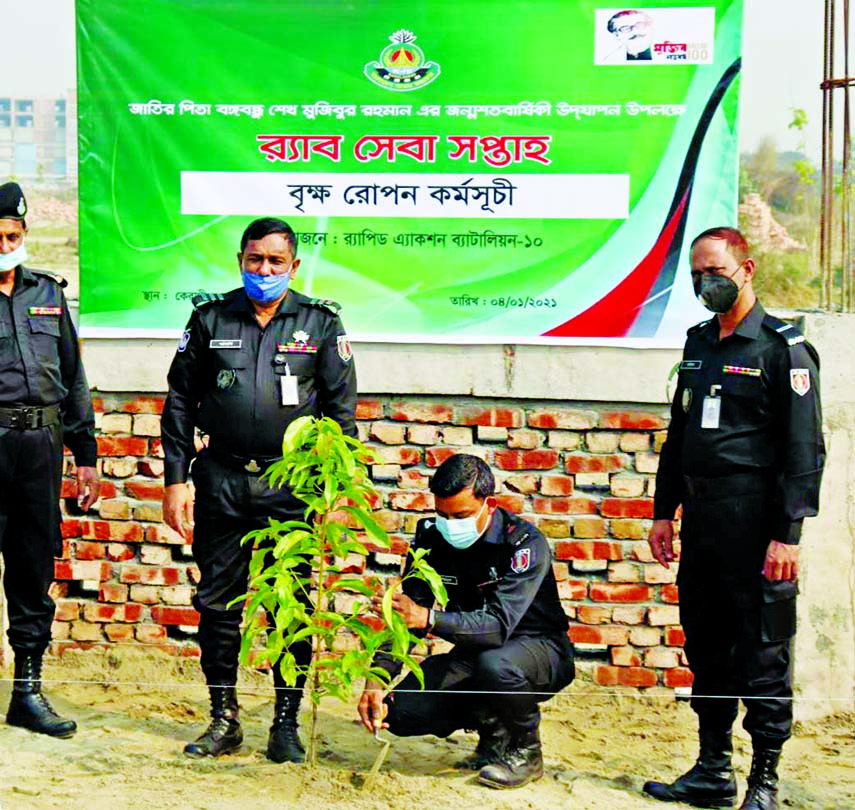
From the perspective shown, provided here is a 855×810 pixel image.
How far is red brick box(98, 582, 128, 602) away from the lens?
228 inches

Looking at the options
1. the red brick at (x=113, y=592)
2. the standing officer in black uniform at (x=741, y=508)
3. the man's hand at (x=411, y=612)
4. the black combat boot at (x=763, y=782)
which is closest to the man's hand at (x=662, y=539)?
the standing officer in black uniform at (x=741, y=508)

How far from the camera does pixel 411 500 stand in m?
5.62

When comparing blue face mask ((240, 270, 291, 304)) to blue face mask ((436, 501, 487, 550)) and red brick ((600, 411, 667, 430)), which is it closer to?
blue face mask ((436, 501, 487, 550))

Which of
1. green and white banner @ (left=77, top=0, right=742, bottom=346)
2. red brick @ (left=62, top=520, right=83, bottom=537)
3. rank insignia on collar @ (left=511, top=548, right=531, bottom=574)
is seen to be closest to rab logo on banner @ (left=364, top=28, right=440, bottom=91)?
green and white banner @ (left=77, top=0, right=742, bottom=346)

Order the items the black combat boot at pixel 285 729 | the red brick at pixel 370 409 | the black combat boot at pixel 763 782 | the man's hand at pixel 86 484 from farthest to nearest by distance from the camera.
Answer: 1. the red brick at pixel 370 409
2. the man's hand at pixel 86 484
3. the black combat boot at pixel 285 729
4. the black combat boot at pixel 763 782

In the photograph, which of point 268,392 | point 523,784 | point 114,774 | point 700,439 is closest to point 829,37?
point 700,439

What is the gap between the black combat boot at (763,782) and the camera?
4250 millimetres

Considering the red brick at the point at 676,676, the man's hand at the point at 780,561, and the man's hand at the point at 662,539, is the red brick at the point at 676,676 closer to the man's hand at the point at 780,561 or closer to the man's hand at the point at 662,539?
the man's hand at the point at 662,539

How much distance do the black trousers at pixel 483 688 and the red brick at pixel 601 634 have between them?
2.95 feet

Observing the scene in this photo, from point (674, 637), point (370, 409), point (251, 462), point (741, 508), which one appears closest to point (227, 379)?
point (251, 462)

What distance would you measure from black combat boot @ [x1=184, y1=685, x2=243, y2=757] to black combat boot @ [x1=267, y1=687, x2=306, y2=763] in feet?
0.45

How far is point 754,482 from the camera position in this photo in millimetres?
4270

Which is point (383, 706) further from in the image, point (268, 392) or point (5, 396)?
point (5, 396)

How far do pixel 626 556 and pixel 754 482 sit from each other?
4.40ft
